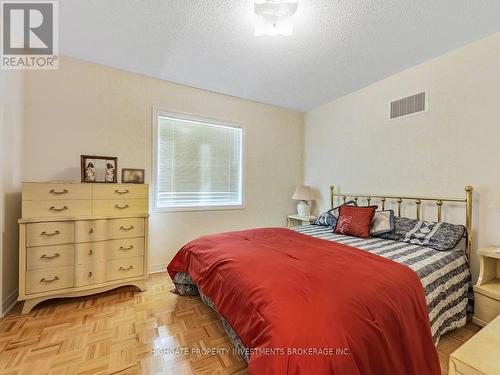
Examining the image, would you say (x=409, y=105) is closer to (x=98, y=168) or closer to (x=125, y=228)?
(x=125, y=228)

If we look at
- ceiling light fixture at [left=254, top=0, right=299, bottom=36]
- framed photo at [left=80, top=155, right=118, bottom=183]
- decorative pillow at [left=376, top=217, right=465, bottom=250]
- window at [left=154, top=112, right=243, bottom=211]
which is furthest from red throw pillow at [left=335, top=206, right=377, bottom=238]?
framed photo at [left=80, top=155, right=118, bottom=183]

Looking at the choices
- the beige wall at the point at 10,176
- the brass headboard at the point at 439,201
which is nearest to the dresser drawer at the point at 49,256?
the beige wall at the point at 10,176

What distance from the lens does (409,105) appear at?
2.48m

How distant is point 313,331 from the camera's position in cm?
89

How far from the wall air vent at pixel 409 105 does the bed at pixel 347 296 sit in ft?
3.31

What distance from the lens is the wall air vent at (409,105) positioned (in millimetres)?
2379

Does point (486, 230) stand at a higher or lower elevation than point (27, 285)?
higher

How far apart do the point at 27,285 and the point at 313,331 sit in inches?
91.8

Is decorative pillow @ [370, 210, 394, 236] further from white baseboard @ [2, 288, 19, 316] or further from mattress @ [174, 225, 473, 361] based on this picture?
white baseboard @ [2, 288, 19, 316]

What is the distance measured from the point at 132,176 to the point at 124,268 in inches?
40.8

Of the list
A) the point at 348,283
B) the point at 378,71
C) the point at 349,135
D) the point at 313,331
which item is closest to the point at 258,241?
the point at 348,283

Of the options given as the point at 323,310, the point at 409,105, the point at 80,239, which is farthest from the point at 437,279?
the point at 80,239

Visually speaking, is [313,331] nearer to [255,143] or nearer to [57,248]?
[57,248]

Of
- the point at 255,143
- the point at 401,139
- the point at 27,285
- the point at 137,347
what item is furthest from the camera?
the point at 255,143
